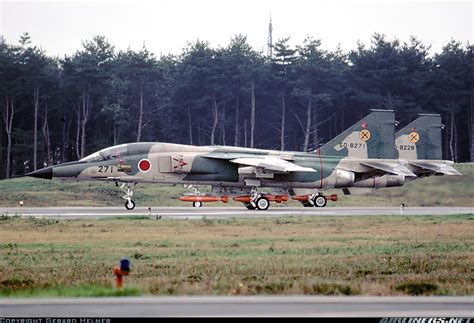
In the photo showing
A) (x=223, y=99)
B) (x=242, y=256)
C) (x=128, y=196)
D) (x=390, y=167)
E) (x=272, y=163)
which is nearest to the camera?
(x=242, y=256)

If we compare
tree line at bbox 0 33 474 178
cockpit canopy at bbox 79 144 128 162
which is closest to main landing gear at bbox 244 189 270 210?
cockpit canopy at bbox 79 144 128 162

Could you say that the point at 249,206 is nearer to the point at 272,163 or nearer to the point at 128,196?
the point at 272,163

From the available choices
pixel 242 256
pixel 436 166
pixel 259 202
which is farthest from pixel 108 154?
pixel 242 256

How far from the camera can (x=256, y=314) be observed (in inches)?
485

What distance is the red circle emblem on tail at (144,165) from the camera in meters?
35.8

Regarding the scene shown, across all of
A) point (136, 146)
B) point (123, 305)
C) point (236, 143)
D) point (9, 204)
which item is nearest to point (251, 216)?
point (136, 146)

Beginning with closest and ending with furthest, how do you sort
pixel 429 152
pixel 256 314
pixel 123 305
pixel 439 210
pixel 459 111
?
pixel 256 314, pixel 123 305, pixel 439 210, pixel 429 152, pixel 459 111

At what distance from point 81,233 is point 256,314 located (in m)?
13.6

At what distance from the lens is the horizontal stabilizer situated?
3931cm

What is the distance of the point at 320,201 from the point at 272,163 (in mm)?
3690

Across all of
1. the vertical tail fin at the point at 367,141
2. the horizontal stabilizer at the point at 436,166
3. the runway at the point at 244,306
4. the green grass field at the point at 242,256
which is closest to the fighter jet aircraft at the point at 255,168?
the vertical tail fin at the point at 367,141

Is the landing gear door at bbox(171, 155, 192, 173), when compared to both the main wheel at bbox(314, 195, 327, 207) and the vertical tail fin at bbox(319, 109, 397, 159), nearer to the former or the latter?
the main wheel at bbox(314, 195, 327, 207)

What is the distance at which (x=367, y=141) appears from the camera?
39.1 m

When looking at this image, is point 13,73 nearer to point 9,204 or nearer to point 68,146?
point 68,146
